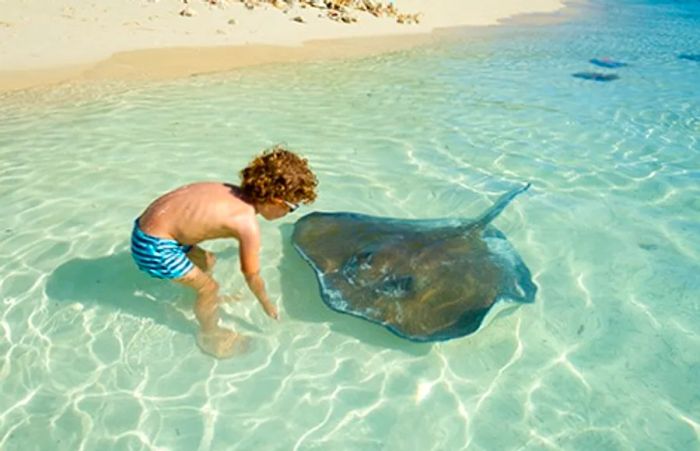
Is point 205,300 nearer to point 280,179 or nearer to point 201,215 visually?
point 201,215

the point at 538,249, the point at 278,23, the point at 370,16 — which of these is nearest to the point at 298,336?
the point at 538,249

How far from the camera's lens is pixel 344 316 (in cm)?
423

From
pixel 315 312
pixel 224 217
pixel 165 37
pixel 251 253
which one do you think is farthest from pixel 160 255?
pixel 165 37

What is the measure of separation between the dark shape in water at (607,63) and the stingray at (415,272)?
32.0 ft

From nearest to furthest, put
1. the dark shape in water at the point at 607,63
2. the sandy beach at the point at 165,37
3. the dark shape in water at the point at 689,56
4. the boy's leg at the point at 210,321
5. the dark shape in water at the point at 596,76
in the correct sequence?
the boy's leg at the point at 210,321, the sandy beach at the point at 165,37, the dark shape in water at the point at 596,76, the dark shape in water at the point at 607,63, the dark shape in water at the point at 689,56

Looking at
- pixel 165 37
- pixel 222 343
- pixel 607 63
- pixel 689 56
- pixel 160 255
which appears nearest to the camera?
pixel 160 255

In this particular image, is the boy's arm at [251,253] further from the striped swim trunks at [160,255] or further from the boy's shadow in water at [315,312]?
the boy's shadow in water at [315,312]

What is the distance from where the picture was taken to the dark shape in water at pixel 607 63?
12703 millimetres

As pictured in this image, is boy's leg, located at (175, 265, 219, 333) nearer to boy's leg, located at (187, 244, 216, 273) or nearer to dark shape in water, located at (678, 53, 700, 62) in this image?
boy's leg, located at (187, 244, 216, 273)

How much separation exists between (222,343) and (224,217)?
3.29 ft

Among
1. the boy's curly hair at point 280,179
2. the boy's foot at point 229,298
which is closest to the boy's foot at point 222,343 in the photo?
the boy's foot at point 229,298

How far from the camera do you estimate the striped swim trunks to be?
12.1 ft

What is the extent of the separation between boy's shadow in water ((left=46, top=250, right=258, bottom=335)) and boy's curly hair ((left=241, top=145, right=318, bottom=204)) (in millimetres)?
1227

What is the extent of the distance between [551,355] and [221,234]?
8.10 feet
